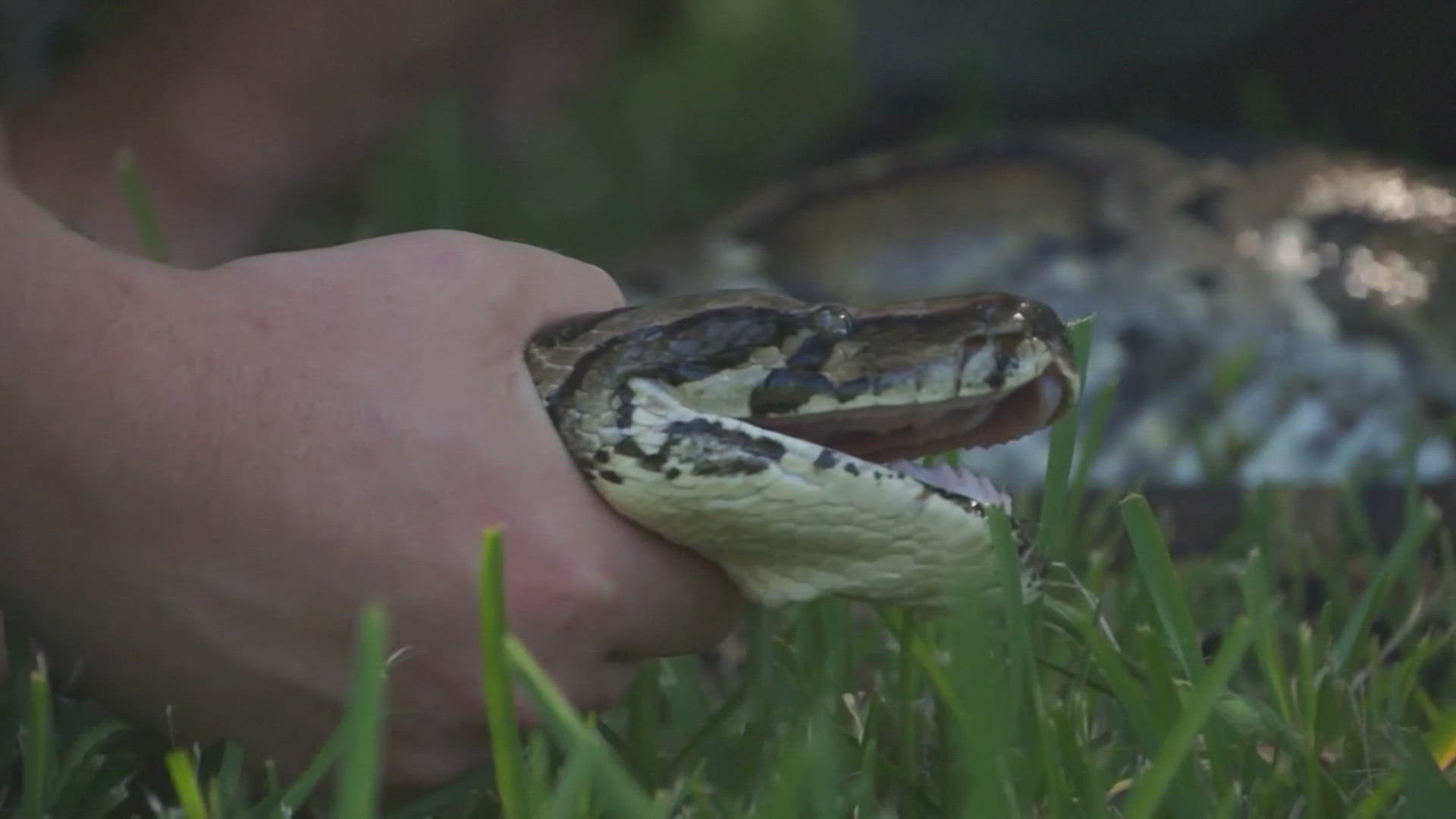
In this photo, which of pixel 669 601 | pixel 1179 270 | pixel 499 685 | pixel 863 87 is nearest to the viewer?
pixel 499 685

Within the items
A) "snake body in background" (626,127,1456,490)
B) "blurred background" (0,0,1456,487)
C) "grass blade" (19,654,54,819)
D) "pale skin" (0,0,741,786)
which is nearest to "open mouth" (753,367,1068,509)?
"pale skin" (0,0,741,786)

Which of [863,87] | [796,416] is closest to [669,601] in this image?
[796,416]

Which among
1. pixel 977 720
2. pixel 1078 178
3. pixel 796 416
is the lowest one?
pixel 977 720

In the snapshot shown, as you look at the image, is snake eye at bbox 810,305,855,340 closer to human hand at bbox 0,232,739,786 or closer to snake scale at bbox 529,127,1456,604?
human hand at bbox 0,232,739,786

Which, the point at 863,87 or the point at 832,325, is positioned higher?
the point at 863,87

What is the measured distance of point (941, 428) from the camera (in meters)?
1.23

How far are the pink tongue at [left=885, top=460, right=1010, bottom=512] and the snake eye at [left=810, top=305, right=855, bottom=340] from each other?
86mm

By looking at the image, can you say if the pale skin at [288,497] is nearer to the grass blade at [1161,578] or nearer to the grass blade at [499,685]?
the grass blade at [499,685]

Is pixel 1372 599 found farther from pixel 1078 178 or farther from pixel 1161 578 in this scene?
pixel 1078 178

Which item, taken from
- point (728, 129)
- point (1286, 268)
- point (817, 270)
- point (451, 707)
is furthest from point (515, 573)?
point (728, 129)

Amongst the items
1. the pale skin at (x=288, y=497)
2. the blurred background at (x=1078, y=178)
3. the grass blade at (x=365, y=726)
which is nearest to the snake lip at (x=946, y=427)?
the pale skin at (x=288, y=497)

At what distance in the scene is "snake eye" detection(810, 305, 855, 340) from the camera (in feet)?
3.80

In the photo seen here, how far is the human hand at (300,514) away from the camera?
3.51ft

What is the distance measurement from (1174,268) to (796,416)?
5.23 ft
